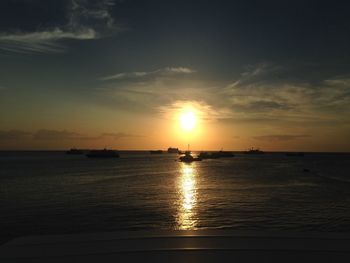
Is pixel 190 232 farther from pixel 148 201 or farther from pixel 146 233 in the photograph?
pixel 148 201

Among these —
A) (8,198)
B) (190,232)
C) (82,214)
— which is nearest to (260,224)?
(82,214)

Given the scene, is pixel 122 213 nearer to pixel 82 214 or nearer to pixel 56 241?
pixel 82 214

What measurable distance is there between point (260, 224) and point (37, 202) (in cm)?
2071

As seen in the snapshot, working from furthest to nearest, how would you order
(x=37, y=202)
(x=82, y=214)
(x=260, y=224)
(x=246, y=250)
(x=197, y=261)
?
(x=37, y=202), (x=82, y=214), (x=260, y=224), (x=246, y=250), (x=197, y=261)

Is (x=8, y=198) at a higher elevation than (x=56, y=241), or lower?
lower

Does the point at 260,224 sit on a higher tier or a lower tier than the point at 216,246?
lower

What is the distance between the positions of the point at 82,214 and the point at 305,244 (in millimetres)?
21215

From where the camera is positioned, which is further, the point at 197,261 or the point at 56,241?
the point at 56,241

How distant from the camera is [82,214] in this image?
79.4ft

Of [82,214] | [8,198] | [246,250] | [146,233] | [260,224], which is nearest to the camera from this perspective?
[246,250]

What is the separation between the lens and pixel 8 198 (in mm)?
33750

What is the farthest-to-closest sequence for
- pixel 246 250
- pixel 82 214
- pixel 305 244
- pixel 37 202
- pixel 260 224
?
pixel 37 202
pixel 82 214
pixel 260 224
pixel 305 244
pixel 246 250

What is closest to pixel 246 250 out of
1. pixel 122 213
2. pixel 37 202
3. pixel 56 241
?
pixel 56 241

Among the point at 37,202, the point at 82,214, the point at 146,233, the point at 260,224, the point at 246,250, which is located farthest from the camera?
the point at 37,202
